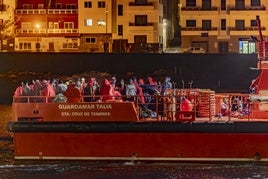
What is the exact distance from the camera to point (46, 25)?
214ft

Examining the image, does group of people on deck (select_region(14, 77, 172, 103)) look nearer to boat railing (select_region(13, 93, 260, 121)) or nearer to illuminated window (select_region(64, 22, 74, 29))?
boat railing (select_region(13, 93, 260, 121))

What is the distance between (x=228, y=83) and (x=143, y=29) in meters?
16.2

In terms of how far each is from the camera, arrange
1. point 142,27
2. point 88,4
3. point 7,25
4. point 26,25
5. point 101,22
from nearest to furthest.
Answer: point 142,27, point 101,22, point 7,25, point 88,4, point 26,25

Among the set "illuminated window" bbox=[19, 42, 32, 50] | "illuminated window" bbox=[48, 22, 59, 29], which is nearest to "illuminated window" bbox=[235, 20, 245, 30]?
"illuminated window" bbox=[48, 22, 59, 29]

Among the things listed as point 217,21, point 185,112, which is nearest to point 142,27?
point 217,21

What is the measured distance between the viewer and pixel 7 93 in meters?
45.4

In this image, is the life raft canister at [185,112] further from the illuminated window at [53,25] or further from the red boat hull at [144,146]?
the illuminated window at [53,25]

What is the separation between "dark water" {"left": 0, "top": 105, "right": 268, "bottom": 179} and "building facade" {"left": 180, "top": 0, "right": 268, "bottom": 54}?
43.4 metres

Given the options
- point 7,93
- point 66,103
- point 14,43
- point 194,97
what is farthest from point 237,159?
point 14,43

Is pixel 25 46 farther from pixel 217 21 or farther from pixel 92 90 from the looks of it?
pixel 92 90

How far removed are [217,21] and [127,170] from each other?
4491 cm

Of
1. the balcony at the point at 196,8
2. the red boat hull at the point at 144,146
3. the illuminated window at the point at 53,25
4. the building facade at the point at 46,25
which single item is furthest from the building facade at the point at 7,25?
the red boat hull at the point at 144,146

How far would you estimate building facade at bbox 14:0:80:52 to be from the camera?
211ft

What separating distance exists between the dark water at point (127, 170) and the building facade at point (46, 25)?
4533 cm
